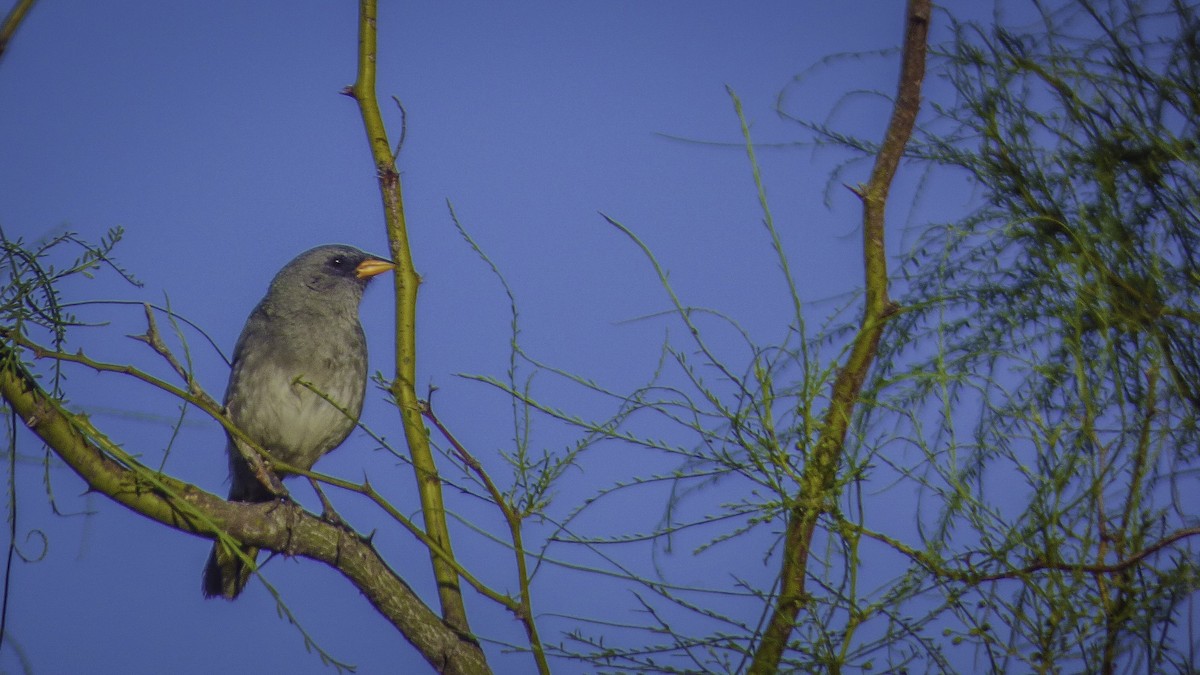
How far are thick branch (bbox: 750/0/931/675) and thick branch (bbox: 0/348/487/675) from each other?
78cm

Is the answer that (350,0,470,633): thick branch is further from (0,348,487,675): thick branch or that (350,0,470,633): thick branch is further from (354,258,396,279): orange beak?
(354,258,396,279): orange beak

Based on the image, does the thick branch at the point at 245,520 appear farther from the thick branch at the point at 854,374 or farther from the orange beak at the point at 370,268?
the orange beak at the point at 370,268

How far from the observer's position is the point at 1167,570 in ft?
6.14

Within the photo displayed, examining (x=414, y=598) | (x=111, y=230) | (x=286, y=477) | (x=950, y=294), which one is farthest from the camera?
(x=286, y=477)

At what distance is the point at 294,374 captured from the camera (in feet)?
12.7

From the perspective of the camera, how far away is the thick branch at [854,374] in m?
1.83

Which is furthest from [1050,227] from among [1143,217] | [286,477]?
[286,477]

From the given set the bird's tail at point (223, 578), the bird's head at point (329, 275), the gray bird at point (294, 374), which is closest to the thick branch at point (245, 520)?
the gray bird at point (294, 374)

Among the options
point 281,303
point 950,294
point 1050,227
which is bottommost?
point 950,294

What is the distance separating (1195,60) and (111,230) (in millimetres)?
2055

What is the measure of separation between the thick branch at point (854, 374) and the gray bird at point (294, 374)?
6.89 feet

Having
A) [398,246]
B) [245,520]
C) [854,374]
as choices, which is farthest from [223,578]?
[854,374]

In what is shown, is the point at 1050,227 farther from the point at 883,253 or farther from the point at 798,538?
the point at 798,538

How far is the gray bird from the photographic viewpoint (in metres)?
3.82
